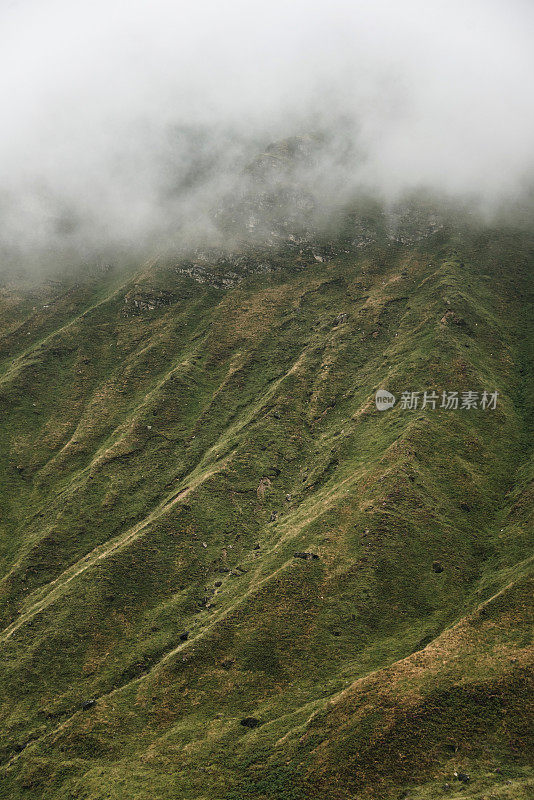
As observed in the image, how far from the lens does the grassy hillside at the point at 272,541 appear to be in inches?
2208

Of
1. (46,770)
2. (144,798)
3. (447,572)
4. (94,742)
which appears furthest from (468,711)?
→ (46,770)

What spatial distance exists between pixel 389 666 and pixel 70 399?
111m

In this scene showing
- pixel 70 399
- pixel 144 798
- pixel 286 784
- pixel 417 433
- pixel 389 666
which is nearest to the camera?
pixel 286 784

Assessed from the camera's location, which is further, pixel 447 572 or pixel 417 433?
pixel 417 433

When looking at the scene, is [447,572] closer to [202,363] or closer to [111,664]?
[111,664]

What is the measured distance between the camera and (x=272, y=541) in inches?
3693

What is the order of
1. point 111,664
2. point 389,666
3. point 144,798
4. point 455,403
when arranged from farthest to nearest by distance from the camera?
point 455,403 < point 111,664 < point 389,666 < point 144,798

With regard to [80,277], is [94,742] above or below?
below

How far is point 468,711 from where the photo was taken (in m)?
53.2

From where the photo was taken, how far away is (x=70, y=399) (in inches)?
5468

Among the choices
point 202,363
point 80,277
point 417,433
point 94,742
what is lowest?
point 94,742

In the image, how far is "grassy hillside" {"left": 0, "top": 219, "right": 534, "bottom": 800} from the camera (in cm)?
5609

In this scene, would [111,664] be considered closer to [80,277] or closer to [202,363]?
[202,363]

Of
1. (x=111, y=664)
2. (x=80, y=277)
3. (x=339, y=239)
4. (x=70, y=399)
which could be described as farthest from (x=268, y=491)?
(x=80, y=277)
